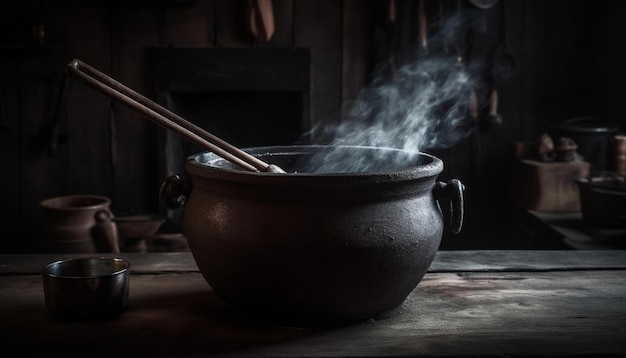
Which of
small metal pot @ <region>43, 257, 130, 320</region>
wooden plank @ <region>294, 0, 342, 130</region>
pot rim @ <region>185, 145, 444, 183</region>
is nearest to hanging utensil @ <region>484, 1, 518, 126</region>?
wooden plank @ <region>294, 0, 342, 130</region>

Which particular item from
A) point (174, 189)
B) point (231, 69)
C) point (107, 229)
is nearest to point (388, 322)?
point (174, 189)

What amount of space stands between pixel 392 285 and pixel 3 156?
3.25 m

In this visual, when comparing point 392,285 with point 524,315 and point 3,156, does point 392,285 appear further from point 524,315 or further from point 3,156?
point 3,156

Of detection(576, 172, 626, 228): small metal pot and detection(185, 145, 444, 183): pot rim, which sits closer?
detection(185, 145, 444, 183): pot rim

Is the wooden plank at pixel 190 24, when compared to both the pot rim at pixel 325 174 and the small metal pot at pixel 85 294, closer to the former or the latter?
the pot rim at pixel 325 174

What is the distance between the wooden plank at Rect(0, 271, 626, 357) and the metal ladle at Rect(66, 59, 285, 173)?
0.96ft

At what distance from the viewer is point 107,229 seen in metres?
3.52

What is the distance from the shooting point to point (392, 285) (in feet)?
4.18

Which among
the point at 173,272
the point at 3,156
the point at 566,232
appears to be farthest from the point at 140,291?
the point at 3,156

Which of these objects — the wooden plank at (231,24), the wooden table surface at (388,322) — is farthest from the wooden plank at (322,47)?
the wooden table surface at (388,322)

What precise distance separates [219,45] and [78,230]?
1.20m

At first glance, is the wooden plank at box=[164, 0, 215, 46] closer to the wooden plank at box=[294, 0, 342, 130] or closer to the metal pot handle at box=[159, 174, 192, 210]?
the wooden plank at box=[294, 0, 342, 130]

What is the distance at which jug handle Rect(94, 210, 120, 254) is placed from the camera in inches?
138

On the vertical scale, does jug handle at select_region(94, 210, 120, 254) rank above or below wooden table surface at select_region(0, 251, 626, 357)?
below
